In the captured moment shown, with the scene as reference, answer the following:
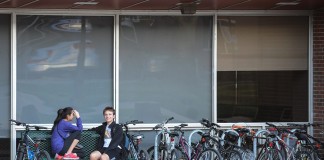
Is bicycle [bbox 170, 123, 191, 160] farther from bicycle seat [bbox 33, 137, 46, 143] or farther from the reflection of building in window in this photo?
the reflection of building in window

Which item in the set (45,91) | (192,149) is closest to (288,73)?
(192,149)

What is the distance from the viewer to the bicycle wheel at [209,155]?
10.4 meters

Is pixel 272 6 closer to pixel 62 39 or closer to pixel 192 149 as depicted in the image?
pixel 192 149

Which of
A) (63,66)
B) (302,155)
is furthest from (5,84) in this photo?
(302,155)

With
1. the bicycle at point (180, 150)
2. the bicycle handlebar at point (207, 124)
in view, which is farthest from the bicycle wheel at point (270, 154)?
the bicycle at point (180, 150)

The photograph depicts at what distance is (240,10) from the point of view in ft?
41.5

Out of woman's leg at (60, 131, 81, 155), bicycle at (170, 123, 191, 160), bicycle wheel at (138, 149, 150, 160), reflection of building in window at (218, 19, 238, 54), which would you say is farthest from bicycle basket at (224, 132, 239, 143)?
woman's leg at (60, 131, 81, 155)

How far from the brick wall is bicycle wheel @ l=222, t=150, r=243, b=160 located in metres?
2.84

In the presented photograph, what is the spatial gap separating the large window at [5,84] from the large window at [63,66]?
0.61ft

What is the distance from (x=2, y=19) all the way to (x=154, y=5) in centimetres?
267

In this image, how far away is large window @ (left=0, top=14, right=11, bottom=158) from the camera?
11.9 m

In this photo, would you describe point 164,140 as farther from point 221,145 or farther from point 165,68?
point 165,68

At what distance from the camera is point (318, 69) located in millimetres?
12852

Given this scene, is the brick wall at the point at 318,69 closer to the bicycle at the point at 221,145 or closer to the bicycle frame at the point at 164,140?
the bicycle at the point at 221,145
